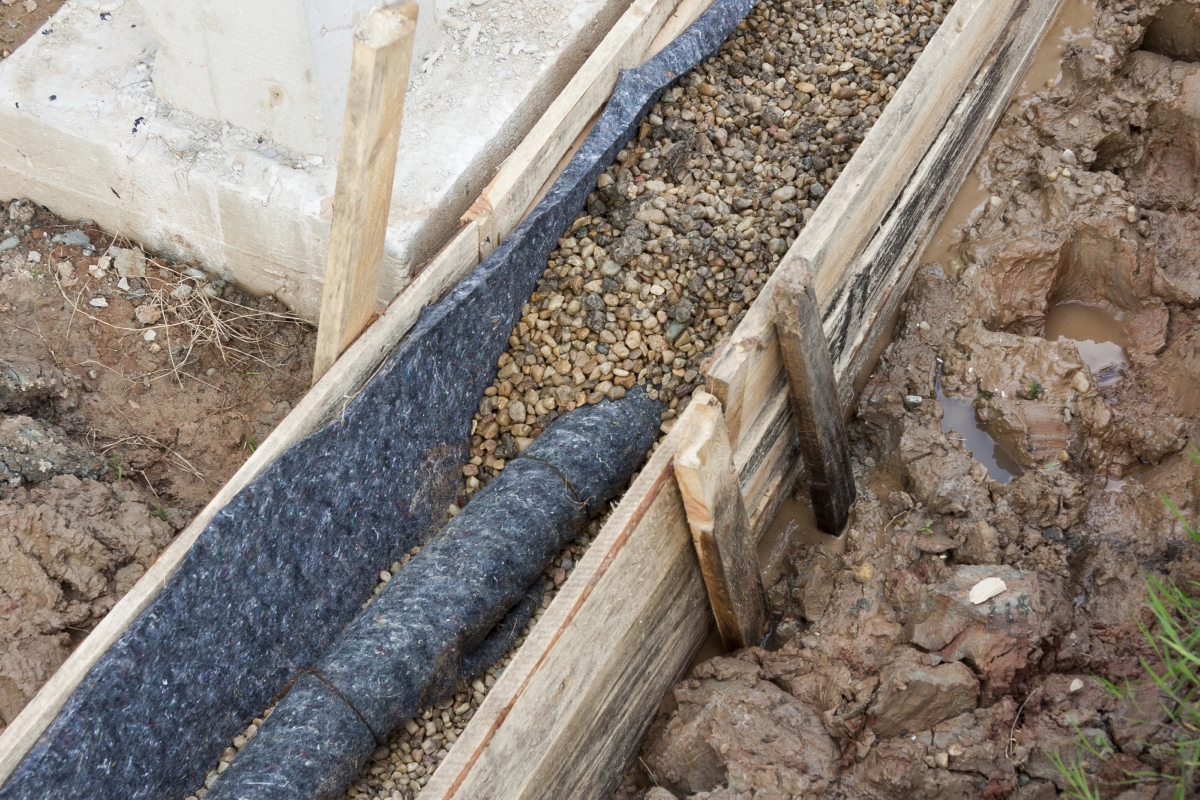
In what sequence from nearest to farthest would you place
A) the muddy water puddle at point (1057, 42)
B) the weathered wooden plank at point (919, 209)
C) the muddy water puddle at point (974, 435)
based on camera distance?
the weathered wooden plank at point (919, 209), the muddy water puddle at point (974, 435), the muddy water puddle at point (1057, 42)

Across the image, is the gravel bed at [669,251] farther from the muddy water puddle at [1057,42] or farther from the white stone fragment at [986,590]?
the white stone fragment at [986,590]

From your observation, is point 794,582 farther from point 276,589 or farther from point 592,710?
point 276,589

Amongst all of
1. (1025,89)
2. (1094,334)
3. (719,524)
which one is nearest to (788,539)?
(719,524)

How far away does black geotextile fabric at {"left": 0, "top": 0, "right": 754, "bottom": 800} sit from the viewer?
8.04 ft

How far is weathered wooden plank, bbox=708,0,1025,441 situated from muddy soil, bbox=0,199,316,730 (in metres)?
1.77

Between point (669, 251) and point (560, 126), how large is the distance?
56 centimetres

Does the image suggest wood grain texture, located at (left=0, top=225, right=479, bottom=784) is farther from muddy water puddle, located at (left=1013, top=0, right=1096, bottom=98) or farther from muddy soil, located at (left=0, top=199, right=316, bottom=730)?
muddy water puddle, located at (left=1013, top=0, right=1096, bottom=98)

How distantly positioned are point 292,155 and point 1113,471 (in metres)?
2.96

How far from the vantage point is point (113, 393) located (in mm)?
3469

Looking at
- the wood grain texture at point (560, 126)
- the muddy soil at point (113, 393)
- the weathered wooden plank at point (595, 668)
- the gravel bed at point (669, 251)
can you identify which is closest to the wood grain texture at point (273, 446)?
the wood grain texture at point (560, 126)

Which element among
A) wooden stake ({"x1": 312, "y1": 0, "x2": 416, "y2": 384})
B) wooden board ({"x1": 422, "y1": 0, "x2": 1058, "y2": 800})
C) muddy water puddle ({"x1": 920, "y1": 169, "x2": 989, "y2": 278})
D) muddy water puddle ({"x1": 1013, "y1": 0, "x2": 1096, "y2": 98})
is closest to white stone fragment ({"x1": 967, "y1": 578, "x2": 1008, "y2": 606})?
wooden board ({"x1": 422, "y1": 0, "x2": 1058, "y2": 800})

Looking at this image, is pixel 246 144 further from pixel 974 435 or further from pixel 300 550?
pixel 974 435

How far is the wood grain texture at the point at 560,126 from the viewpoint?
310cm

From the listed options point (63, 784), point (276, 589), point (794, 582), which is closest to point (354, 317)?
point (276, 589)
